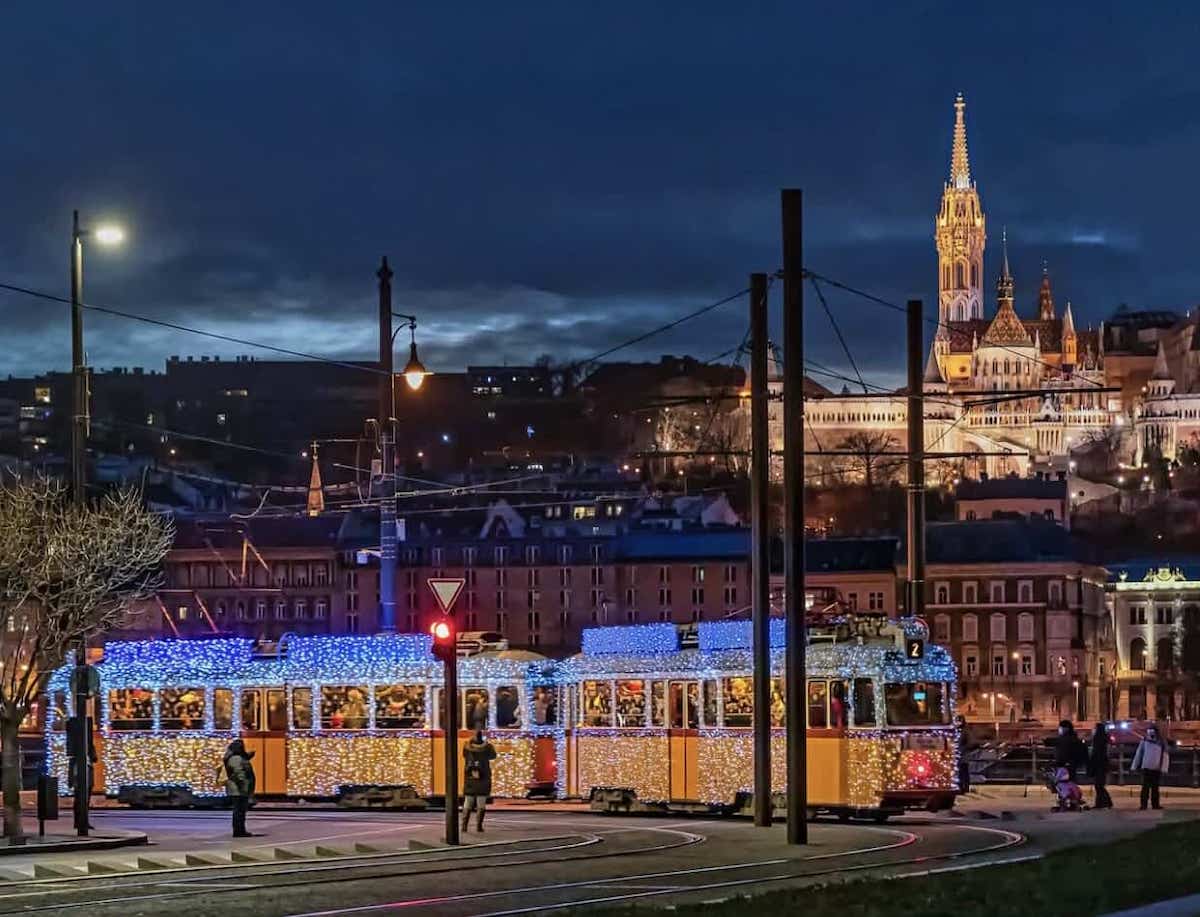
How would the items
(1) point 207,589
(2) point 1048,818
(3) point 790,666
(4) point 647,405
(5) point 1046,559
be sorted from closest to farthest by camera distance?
(3) point 790,666
(2) point 1048,818
(4) point 647,405
(1) point 207,589
(5) point 1046,559

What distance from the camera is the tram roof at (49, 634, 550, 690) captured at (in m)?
38.5

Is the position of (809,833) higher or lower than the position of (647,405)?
lower

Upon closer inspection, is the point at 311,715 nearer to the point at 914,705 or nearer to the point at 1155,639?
the point at 914,705

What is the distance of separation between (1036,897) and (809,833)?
10859 millimetres

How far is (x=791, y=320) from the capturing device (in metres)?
28.3

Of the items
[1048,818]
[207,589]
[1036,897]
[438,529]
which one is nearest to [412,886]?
[1036,897]

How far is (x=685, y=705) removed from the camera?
1427 inches

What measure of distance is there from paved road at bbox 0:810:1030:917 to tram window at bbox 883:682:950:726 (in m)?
1.43

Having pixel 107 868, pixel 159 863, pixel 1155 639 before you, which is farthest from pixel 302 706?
pixel 1155 639

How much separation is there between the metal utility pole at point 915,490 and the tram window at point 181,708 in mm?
11311

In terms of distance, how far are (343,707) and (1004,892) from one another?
1994 centimetres

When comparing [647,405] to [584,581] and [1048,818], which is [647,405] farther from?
[584,581]

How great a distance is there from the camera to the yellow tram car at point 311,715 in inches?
1512

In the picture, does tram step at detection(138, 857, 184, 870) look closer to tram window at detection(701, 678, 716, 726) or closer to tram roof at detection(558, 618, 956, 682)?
tram roof at detection(558, 618, 956, 682)
